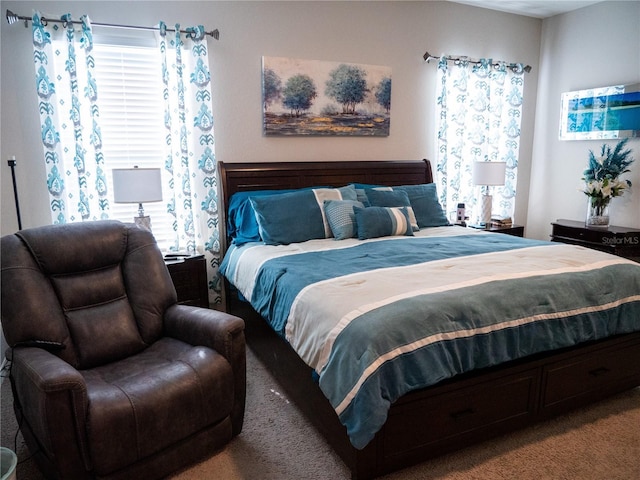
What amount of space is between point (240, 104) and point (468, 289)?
8.47ft

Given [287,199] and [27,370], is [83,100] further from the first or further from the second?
[27,370]

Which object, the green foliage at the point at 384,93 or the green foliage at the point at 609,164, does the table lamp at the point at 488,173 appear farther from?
the green foliage at the point at 384,93

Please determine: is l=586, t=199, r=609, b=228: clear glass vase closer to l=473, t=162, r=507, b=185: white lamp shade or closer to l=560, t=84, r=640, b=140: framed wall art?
l=560, t=84, r=640, b=140: framed wall art

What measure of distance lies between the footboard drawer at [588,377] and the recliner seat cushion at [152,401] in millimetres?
1604

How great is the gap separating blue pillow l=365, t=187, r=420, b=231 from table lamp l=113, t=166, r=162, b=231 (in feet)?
Result: 5.73

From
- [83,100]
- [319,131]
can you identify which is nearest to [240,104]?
[319,131]

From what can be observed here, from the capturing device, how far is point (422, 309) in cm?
187

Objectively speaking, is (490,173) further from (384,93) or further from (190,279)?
(190,279)

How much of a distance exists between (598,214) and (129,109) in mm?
4347

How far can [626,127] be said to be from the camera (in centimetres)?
418

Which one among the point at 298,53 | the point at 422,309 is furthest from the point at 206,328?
the point at 298,53

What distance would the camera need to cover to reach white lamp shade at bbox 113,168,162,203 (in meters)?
2.95

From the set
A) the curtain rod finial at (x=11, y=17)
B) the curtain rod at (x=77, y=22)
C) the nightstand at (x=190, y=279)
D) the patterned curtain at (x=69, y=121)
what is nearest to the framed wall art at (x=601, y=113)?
the curtain rod at (x=77, y=22)

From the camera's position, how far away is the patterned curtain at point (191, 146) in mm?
3416
